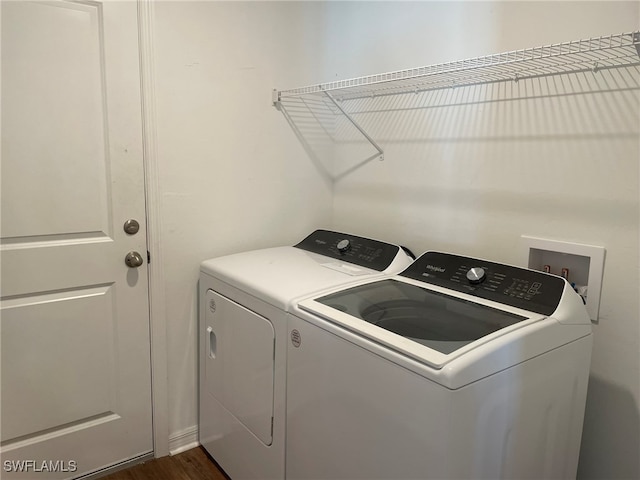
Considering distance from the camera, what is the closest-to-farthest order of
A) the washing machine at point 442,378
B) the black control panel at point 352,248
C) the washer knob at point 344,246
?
1. the washing machine at point 442,378
2. the black control panel at point 352,248
3. the washer knob at point 344,246

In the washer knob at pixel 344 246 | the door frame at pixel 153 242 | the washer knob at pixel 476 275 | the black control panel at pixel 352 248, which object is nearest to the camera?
the washer knob at pixel 476 275

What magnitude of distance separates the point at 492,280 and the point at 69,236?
1534mm

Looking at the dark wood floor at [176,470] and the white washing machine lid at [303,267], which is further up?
the white washing machine lid at [303,267]

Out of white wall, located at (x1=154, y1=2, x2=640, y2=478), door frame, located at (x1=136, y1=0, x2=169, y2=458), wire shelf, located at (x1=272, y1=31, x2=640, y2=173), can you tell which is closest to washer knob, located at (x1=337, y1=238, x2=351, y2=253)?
white wall, located at (x1=154, y1=2, x2=640, y2=478)

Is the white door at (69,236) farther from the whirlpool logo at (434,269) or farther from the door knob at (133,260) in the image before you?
the whirlpool logo at (434,269)

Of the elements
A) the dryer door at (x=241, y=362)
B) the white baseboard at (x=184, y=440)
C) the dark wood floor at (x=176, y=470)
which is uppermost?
the dryer door at (x=241, y=362)

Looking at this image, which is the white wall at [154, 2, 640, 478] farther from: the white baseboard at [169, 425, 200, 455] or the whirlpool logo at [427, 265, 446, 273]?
the whirlpool logo at [427, 265, 446, 273]

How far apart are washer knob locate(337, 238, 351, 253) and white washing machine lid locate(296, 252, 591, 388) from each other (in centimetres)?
34

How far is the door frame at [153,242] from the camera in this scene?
70.8 inches

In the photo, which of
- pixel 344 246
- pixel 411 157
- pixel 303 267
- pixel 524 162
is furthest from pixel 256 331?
pixel 524 162

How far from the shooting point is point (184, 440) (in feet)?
7.06

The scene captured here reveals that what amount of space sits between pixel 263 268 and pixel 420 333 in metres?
0.79

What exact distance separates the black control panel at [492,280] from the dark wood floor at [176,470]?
1.20m

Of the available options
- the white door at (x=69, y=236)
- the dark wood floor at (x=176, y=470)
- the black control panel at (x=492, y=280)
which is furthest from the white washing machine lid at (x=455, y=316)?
the dark wood floor at (x=176, y=470)
